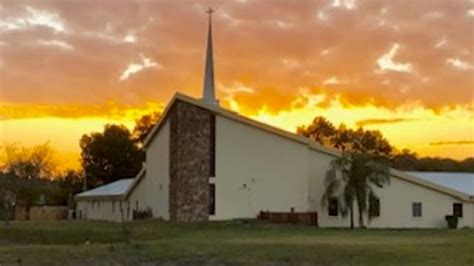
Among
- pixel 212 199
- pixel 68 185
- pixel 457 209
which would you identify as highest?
pixel 68 185

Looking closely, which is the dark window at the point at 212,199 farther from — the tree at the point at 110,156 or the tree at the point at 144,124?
the tree at the point at 144,124

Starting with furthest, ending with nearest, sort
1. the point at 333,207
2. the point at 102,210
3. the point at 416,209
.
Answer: the point at 102,210
the point at 416,209
the point at 333,207

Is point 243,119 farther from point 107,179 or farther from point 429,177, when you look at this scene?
point 107,179

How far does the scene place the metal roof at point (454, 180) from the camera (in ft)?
193

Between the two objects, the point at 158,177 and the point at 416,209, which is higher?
the point at 158,177

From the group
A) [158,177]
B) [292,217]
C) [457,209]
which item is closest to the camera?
[292,217]

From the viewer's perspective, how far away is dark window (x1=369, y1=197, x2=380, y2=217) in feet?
175

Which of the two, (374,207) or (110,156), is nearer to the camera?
(374,207)

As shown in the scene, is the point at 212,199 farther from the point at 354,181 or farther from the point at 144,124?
the point at 144,124

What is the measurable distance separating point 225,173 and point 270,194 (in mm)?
3009

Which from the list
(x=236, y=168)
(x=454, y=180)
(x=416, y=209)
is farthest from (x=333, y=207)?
(x=454, y=180)

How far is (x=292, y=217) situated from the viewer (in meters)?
50.8

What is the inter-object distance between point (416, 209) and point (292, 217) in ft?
31.6

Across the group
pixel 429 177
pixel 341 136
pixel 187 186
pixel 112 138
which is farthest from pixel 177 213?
pixel 341 136
